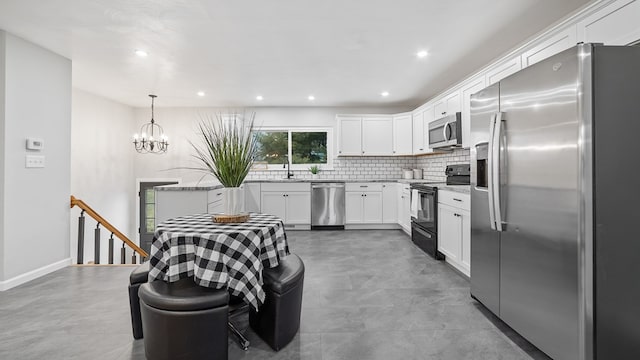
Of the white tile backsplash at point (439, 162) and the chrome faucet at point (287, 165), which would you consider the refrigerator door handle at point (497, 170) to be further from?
the chrome faucet at point (287, 165)

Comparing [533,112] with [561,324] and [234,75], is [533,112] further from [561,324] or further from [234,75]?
[234,75]

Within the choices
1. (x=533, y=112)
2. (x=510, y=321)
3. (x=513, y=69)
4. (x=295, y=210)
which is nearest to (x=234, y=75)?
(x=295, y=210)

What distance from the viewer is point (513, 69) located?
266 cm

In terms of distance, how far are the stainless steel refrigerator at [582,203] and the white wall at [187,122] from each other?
4.55m

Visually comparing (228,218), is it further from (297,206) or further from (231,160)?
(297,206)

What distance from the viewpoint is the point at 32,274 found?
3.12 m

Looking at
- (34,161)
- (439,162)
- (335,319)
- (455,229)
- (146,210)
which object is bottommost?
(335,319)

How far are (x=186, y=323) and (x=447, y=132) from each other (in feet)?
11.6

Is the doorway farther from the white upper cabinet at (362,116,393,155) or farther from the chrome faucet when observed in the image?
the white upper cabinet at (362,116,393,155)

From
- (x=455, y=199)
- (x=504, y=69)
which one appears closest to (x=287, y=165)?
(x=455, y=199)

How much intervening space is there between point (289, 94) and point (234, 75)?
119cm

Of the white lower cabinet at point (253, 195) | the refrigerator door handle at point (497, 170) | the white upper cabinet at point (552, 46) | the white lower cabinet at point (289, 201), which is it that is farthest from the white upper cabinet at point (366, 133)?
the refrigerator door handle at point (497, 170)

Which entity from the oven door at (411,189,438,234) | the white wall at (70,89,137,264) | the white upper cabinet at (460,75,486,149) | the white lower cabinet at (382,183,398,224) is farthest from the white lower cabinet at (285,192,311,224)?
the white wall at (70,89,137,264)

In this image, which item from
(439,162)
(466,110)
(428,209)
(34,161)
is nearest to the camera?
(34,161)
